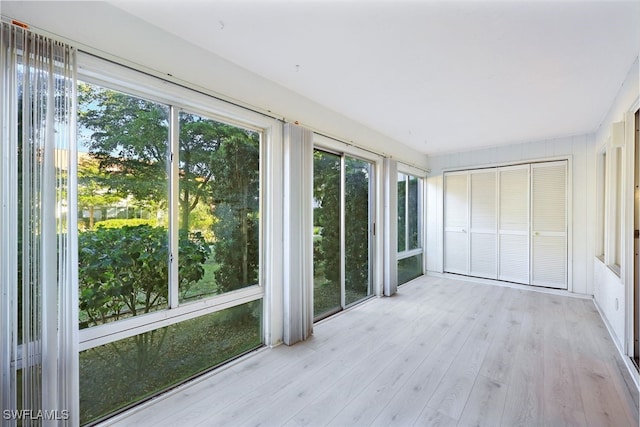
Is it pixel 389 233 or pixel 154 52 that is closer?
pixel 154 52

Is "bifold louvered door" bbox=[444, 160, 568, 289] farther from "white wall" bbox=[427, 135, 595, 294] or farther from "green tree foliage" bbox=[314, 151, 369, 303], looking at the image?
"green tree foliage" bbox=[314, 151, 369, 303]

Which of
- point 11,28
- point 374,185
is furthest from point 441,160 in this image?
point 11,28

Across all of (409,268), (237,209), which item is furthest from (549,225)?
(237,209)

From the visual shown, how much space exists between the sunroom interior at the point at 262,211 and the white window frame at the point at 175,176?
1cm

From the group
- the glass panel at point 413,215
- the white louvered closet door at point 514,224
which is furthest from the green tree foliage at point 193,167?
the white louvered closet door at point 514,224

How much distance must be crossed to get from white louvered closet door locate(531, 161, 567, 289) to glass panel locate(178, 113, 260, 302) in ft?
15.5

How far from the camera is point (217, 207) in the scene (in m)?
2.36

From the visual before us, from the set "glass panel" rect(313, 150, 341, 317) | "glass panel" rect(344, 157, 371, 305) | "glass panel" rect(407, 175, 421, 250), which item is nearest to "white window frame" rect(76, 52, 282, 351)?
"glass panel" rect(313, 150, 341, 317)

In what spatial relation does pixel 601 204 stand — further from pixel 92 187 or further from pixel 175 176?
pixel 92 187

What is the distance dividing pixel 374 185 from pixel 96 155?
346 centimetres

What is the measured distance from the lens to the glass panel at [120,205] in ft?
5.55

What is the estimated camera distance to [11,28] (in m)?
1.33

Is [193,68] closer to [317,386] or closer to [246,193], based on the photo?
[246,193]

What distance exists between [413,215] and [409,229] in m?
0.36
